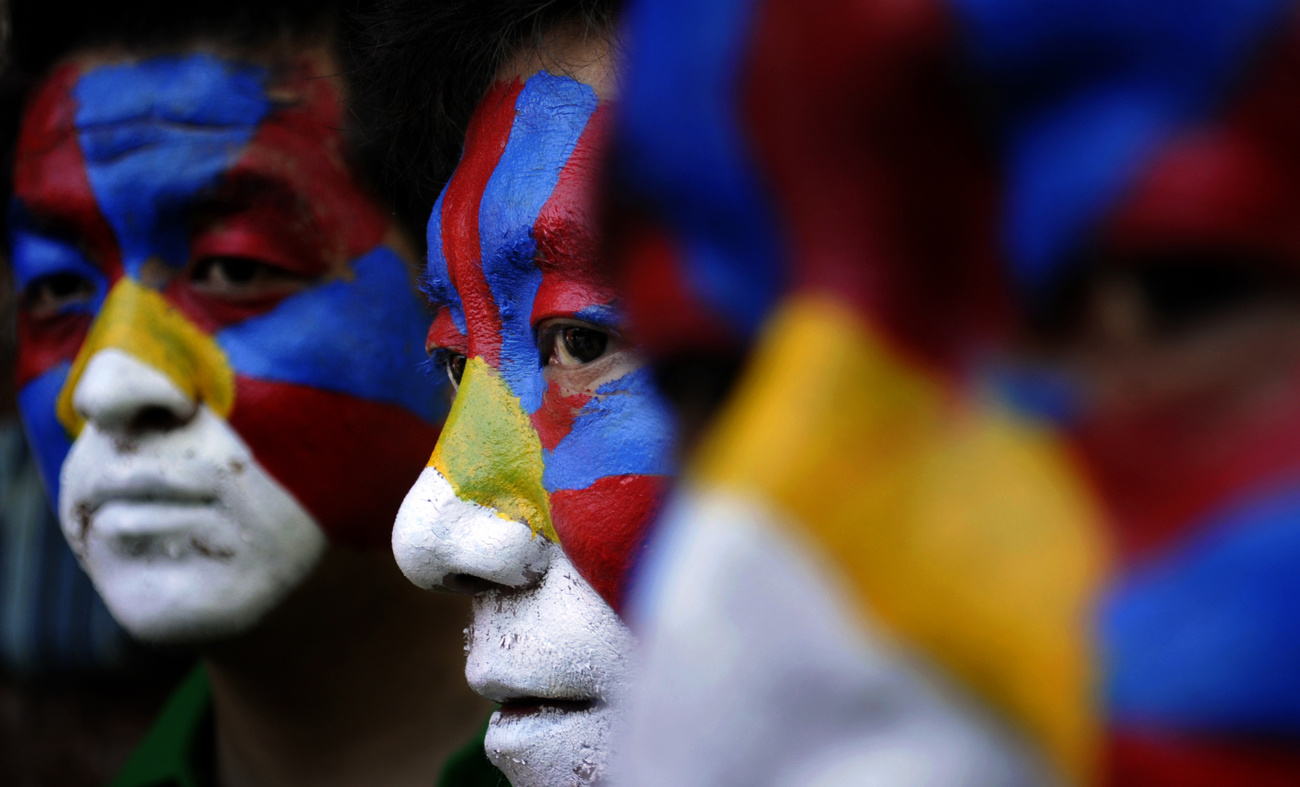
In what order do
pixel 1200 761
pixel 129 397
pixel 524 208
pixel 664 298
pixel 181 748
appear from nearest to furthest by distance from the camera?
1. pixel 1200 761
2. pixel 664 298
3. pixel 524 208
4. pixel 129 397
5. pixel 181 748

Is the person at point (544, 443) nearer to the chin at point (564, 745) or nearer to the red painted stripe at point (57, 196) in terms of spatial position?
the chin at point (564, 745)

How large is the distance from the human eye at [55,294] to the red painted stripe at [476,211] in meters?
0.78

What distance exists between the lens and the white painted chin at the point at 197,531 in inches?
72.4

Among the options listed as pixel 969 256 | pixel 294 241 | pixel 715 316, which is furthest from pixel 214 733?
pixel 969 256

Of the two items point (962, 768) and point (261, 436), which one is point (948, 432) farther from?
point (261, 436)

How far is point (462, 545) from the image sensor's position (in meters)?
1.30

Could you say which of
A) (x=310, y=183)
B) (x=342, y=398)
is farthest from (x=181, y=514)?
(x=310, y=183)

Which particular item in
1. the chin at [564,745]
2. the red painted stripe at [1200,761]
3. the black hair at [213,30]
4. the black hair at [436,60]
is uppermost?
the black hair at [213,30]

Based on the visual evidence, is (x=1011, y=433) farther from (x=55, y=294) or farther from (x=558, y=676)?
(x=55, y=294)

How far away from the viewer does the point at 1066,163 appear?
563 millimetres

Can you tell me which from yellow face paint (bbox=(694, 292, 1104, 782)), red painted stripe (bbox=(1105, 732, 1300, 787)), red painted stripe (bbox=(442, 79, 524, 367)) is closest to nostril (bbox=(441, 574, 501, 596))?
red painted stripe (bbox=(442, 79, 524, 367))

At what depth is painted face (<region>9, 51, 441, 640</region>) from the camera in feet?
6.06

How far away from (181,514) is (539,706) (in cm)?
77

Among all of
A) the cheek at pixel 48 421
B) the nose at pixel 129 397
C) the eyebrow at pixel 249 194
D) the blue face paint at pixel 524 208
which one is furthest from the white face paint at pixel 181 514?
the blue face paint at pixel 524 208
